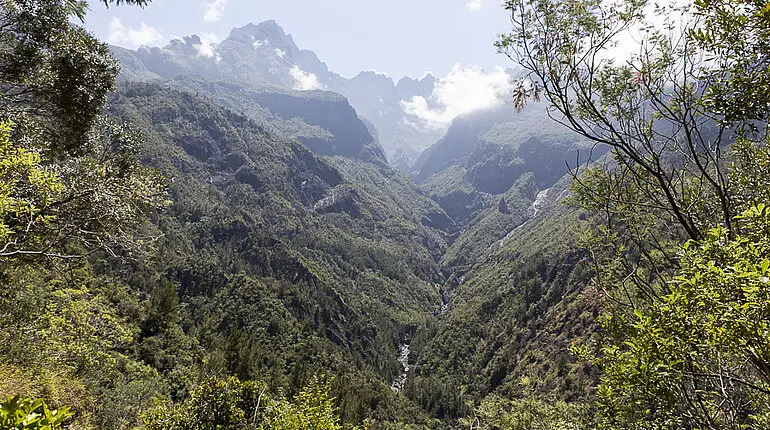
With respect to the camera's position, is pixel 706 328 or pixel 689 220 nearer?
pixel 706 328

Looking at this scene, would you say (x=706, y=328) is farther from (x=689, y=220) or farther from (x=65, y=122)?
(x=65, y=122)

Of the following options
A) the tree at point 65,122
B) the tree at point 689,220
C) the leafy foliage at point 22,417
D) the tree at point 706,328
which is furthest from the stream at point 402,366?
the leafy foliage at point 22,417

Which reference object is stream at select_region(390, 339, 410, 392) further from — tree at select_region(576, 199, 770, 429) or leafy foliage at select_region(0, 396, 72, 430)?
leafy foliage at select_region(0, 396, 72, 430)

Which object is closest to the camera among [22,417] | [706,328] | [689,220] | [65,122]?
[22,417]

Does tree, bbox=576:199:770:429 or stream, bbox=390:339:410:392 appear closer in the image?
tree, bbox=576:199:770:429

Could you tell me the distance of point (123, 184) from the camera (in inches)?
476

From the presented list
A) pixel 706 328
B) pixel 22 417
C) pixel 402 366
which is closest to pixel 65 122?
pixel 22 417

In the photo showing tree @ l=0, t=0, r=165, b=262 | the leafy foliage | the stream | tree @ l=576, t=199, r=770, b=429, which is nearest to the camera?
the leafy foliage

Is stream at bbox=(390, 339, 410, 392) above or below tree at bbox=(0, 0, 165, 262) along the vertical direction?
below

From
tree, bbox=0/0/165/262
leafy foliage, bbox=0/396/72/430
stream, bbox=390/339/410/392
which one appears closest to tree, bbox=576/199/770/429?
leafy foliage, bbox=0/396/72/430

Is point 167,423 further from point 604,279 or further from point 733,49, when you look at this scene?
point 733,49

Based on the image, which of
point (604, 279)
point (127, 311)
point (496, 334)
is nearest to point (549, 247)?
point (496, 334)

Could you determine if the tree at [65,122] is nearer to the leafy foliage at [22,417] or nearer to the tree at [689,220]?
the leafy foliage at [22,417]

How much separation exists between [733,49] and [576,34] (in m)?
3.54
